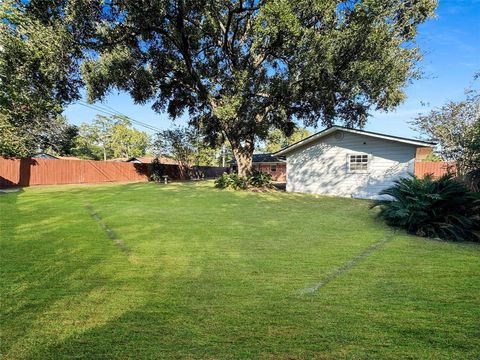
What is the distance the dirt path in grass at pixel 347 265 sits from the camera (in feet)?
9.86

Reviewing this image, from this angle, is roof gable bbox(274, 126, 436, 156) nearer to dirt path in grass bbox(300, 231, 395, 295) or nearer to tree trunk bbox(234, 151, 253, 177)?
tree trunk bbox(234, 151, 253, 177)

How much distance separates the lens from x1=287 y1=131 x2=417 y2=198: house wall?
40.2 feet

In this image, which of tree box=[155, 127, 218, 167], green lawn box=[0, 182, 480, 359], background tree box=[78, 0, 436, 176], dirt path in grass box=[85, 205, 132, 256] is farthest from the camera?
tree box=[155, 127, 218, 167]

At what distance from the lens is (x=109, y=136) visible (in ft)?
160

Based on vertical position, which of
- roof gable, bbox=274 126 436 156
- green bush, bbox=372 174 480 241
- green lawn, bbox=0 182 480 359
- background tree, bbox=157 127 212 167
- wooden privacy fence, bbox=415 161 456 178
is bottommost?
green lawn, bbox=0 182 480 359

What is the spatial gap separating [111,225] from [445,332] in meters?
5.96

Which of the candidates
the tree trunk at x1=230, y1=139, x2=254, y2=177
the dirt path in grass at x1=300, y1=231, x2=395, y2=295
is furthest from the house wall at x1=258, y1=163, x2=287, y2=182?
the dirt path in grass at x1=300, y1=231, x2=395, y2=295

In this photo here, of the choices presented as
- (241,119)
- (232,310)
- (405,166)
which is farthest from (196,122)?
(232,310)

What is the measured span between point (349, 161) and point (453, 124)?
761cm

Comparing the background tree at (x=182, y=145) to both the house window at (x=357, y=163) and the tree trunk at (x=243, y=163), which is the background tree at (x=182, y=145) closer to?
the tree trunk at (x=243, y=163)

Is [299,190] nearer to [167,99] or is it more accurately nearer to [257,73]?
[257,73]

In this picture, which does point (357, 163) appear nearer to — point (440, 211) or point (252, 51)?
point (440, 211)

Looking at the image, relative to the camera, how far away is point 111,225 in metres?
6.10

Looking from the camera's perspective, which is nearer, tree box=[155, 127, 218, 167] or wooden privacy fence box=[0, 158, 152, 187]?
wooden privacy fence box=[0, 158, 152, 187]
